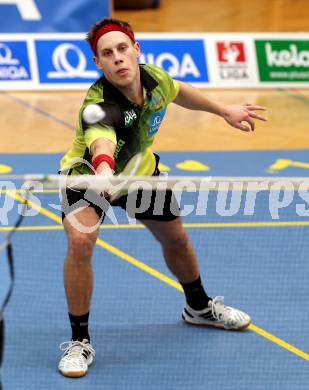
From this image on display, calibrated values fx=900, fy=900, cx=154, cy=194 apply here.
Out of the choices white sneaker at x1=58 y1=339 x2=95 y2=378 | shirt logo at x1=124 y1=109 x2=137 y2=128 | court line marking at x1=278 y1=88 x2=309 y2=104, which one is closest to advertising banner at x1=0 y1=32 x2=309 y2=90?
court line marking at x1=278 y1=88 x2=309 y2=104

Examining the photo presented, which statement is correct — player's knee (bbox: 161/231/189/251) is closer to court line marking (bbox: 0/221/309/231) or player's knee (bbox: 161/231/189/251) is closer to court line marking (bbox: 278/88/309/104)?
court line marking (bbox: 0/221/309/231)

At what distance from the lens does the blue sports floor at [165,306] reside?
4766 mm

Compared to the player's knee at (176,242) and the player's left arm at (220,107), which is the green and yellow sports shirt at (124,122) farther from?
the player's knee at (176,242)

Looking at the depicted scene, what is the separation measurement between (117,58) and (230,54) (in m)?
6.23

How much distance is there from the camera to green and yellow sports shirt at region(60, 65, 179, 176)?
14.7 feet

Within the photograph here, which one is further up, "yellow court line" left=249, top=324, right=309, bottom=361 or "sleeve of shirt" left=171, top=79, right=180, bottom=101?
"sleeve of shirt" left=171, top=79, right=180, bottom=101

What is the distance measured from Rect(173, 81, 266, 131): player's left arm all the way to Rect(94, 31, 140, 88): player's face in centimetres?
52

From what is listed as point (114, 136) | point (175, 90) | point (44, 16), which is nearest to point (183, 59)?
point (44, 16)

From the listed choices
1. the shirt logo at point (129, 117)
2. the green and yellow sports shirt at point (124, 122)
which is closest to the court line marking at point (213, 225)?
the green and yellow sports shirt at point (124, 122)

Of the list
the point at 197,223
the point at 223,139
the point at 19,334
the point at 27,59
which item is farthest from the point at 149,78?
the point at 27,59

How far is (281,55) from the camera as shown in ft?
35.1

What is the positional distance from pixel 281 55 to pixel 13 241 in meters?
5.54

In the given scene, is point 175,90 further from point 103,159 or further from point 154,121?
point 103,159

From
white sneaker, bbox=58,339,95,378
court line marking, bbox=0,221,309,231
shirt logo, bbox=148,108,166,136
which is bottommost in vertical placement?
white sneaker, bbox=58,339,95,378
